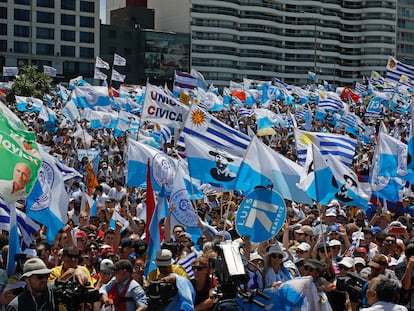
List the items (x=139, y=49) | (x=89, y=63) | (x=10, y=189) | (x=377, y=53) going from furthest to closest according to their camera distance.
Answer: (x=377, y=53)
(x=139, y=49)
(x=89, y=63)
(x=10, y=189)

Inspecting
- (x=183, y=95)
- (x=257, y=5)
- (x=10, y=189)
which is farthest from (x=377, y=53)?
(x=10, y=189)

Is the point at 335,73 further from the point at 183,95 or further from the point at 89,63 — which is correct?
Answer: the point at 183,95

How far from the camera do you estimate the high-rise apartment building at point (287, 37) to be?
100 metres

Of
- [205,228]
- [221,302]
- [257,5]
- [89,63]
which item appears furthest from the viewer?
[257,5]

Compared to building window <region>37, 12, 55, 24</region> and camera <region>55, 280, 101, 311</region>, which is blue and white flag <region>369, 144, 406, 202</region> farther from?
building window <region>37, 12, 55, 24</region>

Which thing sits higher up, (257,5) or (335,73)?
(257,5)

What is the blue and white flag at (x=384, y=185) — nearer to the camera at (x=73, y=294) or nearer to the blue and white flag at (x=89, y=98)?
the camera at (x=73, y=294)

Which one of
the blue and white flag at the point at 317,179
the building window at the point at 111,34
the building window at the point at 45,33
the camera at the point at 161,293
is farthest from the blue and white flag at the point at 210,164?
the building window at the point at 111,34

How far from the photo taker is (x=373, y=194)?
1496 cm

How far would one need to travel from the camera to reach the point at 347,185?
12703 mm

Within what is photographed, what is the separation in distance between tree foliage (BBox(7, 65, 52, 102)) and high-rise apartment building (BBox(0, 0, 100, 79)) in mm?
23865

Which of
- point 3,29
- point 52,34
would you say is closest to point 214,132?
point 3,29

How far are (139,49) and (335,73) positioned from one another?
1100 inches

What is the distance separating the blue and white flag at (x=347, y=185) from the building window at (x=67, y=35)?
7520 cm
